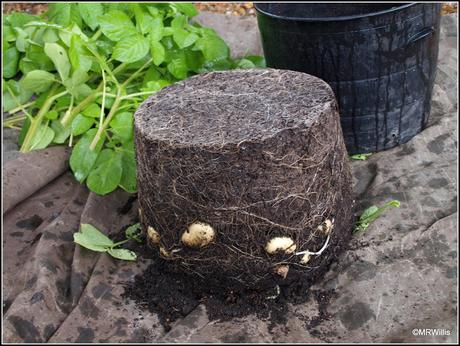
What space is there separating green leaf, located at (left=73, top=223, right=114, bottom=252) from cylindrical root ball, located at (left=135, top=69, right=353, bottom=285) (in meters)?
0.16

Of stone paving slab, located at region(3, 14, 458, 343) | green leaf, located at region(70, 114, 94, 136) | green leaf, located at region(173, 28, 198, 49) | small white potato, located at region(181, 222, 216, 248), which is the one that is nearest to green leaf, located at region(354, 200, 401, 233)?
stone paving slab, located at region(3, 14, 458, 343)

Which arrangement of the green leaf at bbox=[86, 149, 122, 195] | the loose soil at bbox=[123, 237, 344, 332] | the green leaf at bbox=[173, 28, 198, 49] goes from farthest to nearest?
the green leaf at bbox=[173, 28, 198, 49]
the green leaf at bbox=[86, 149, 122, 195]
the loose soil at bbox=[123, 237, 344, 332]

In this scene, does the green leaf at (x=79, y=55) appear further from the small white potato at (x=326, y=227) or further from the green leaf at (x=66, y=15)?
the small white potato at (x=326, y=227)

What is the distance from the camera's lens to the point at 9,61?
2553mm

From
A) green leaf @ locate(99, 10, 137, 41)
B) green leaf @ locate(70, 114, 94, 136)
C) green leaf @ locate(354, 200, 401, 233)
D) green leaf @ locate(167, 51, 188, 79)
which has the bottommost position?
green leaf @ locate(354, 200, 401, 233)

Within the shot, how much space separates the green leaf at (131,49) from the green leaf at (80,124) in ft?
0.82

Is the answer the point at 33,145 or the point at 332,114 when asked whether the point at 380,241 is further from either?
the point at 33,145

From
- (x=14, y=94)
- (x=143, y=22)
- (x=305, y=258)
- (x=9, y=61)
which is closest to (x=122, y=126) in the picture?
(x=143, y=22)

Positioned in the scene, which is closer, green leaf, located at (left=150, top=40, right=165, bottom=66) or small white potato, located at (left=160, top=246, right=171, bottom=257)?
small white potato, located at (left=160, top=246, right=171, bottom=257)

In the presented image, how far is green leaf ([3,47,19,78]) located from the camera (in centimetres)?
255

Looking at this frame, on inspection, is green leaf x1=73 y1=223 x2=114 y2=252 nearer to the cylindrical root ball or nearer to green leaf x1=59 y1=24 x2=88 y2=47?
the cylindrical root ball

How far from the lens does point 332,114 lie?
1.66m

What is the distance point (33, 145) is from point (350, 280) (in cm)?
125

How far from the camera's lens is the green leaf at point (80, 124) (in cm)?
222
